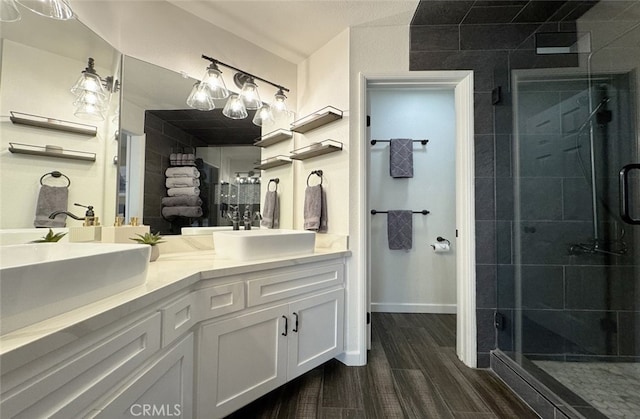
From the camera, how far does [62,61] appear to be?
3.46ft

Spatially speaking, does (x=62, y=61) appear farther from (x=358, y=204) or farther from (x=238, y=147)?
(x=358, y=204)

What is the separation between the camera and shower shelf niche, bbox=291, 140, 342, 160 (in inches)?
67.8

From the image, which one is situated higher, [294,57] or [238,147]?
[294,57]

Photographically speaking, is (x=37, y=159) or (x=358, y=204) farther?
(x=358, y=204)

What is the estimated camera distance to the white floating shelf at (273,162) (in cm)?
190

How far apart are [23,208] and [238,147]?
3.60 feet

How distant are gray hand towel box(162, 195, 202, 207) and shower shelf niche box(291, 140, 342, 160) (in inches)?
29.6

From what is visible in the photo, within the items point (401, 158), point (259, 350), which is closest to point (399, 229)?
point (401, 158)

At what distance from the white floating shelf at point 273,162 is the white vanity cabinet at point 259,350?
1.03m

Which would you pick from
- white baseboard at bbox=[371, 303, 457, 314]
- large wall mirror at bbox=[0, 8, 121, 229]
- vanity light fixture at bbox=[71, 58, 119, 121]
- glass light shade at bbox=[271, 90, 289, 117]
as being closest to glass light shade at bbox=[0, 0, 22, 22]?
large wall mirror at bbox=[0, 8, 121, 229]

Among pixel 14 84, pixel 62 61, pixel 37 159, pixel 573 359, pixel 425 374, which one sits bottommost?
pixel 425 374

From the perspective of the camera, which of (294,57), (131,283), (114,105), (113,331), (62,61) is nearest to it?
(113,331)

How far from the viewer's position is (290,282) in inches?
53.9

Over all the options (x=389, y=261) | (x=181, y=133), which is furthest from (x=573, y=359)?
(x=181, y=133)
